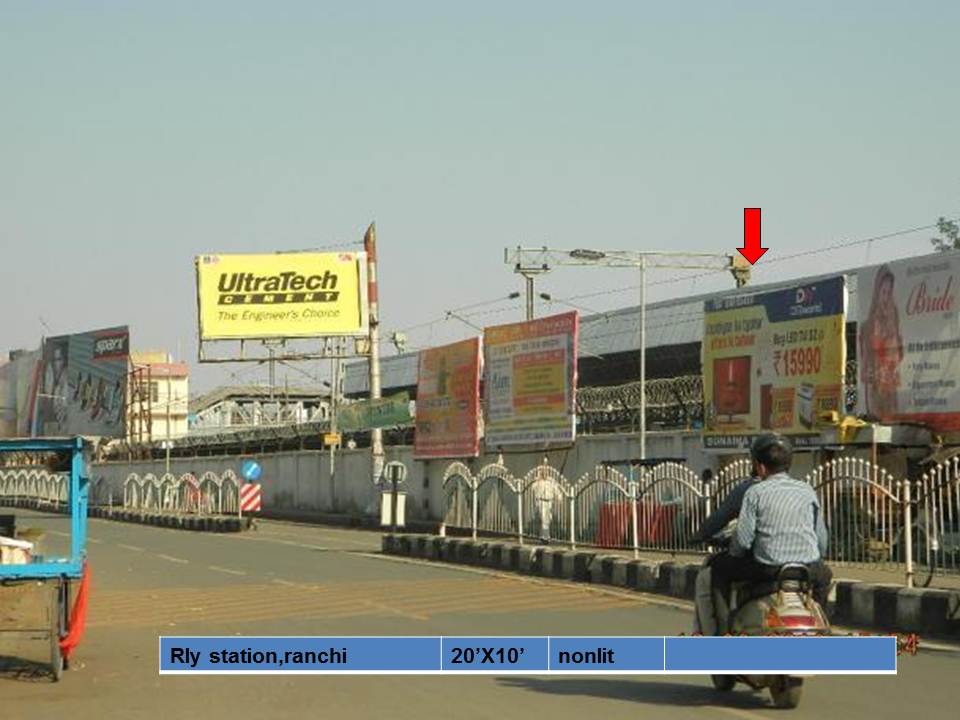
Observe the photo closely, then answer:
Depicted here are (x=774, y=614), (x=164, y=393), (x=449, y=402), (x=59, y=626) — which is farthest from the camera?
(x=164, y=393)

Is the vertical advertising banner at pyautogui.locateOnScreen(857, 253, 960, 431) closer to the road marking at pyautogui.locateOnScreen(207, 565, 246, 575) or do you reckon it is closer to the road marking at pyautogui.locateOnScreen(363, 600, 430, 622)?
the road marking at pyautogui.locateOnScreen(207, 565, 246, 575)

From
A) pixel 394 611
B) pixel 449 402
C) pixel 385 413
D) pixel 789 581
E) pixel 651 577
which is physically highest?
pixel 449 402

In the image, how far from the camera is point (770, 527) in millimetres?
9391

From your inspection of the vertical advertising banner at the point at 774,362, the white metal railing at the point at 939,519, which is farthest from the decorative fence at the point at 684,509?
the vertical advertising banner at the point at 774,362

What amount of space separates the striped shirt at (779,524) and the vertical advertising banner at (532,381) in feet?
93.7

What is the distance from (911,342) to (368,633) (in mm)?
14355

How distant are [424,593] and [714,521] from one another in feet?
34.1

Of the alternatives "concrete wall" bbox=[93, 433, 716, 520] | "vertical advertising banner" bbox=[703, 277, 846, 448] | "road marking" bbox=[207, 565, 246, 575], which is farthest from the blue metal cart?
"concrete wall" bbox=[93, 433, 716, 520]

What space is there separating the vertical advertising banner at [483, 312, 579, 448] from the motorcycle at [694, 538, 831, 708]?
92.8 feet

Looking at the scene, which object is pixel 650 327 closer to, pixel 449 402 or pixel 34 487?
pixel 449 402

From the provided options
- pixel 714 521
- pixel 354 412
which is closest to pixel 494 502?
pixel 714 521

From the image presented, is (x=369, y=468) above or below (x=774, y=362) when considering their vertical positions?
below
